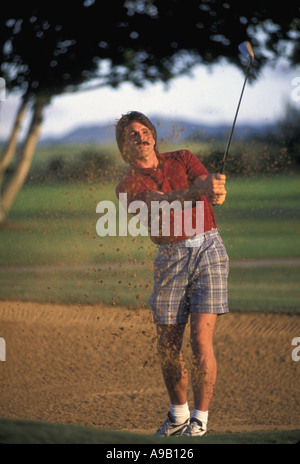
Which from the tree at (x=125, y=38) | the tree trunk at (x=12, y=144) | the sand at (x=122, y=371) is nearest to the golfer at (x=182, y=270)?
the sand at (x=122, y=371)

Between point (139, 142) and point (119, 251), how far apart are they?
1108cm

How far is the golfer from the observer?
326 cm

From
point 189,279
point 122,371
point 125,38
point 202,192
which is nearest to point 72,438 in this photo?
point 189,279

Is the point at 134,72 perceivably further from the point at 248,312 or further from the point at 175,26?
the point at 248,312

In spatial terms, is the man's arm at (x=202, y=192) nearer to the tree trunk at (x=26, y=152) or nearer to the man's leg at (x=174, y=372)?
the man's leg at (x=174, y=372)

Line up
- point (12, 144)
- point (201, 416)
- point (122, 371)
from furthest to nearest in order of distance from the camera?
point (12, 144)
point (122, 371)
point (201, 416)

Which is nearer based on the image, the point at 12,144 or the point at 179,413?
the point at 179,413

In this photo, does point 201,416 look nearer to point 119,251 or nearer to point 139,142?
point 139,142

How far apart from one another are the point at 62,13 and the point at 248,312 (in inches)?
283

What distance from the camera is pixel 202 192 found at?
3174 mm

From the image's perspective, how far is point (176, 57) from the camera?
12445 mm
